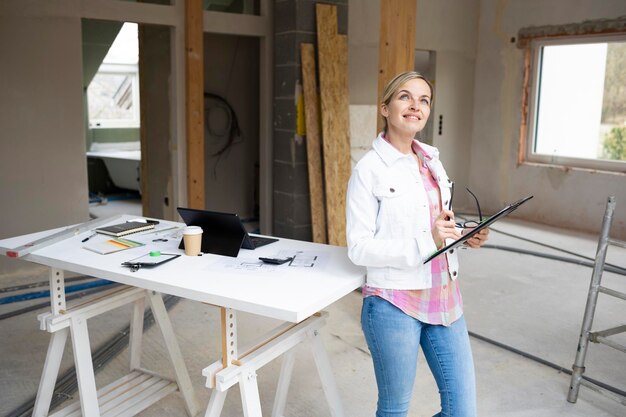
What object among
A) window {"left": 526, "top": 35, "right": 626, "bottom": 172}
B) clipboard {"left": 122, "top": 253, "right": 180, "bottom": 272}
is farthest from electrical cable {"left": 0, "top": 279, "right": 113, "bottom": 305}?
window {"left": 526, "top": 35, "right": 626, "bottom": 172}

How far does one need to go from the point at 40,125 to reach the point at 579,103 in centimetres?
568

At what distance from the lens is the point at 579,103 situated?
684 cm

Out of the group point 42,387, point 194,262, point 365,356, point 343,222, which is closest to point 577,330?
point 365,356

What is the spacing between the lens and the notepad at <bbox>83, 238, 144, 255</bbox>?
7.69ft

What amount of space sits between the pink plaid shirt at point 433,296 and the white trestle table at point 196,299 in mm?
194

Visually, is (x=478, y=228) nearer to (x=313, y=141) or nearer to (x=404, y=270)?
(x=404, y=270)

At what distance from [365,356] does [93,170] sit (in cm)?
639

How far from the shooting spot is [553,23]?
22.0ft

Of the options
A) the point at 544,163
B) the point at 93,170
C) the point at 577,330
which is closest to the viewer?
the point at 577,330

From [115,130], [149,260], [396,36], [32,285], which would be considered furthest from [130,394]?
[115,130]

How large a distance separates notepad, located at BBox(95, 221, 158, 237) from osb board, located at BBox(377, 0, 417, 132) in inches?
59.0

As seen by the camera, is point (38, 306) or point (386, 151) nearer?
point (386, 151)

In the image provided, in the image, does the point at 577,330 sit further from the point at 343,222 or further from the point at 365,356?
the point at 343,222

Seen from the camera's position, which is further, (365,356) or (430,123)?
(430,123)
